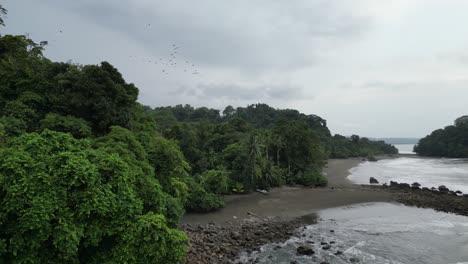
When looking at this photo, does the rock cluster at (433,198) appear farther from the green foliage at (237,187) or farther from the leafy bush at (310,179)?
the green foliage at (237,187)

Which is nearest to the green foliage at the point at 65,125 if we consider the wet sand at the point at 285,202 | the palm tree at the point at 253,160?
the wet sand at the point at 285,202

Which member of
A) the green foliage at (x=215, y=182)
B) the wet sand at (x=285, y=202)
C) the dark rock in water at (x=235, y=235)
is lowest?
the dark rock in water at (x=235, y=235)

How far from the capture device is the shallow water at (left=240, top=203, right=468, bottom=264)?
52.3 ft

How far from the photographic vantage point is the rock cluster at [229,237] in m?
15.2

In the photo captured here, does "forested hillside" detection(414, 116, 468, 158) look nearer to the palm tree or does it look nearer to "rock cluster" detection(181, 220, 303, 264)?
the palm tree

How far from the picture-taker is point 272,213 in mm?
24938

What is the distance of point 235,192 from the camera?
3250cm

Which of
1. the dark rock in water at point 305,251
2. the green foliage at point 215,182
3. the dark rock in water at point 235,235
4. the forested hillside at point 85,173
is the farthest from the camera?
the green foliage at point 215,182

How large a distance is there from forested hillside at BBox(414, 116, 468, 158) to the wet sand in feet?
213

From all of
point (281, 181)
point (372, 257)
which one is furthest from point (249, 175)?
point (372, 257)

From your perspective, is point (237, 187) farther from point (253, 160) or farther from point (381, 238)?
point (381, 238)

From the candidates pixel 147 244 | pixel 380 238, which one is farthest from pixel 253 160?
pixel 147 244

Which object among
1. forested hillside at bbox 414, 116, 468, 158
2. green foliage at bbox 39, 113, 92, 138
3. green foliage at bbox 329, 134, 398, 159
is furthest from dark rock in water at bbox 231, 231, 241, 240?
forested hillside at bbox 414, 116, 468, 158

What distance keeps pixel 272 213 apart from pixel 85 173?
19.0m
